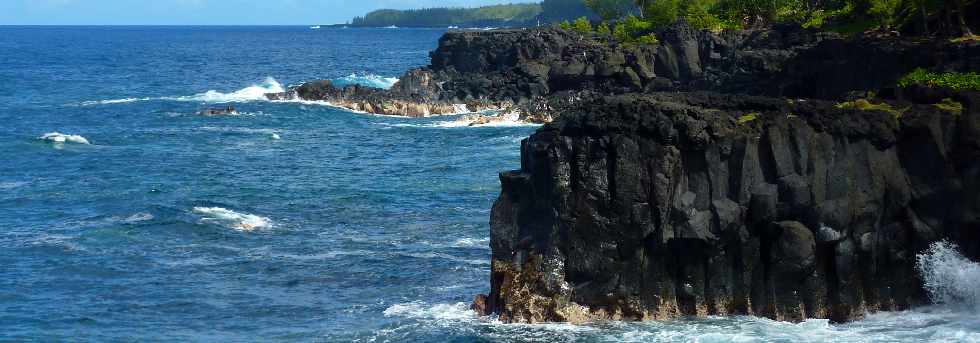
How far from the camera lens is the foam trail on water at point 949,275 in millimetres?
31750

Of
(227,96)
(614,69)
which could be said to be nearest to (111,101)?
(227,96)

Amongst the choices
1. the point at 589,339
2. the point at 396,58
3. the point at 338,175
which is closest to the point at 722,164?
the point at 589,339

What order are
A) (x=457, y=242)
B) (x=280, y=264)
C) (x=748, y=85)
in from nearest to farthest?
(x=280, y=264), (x=457, y=242), (x=748, y=85)

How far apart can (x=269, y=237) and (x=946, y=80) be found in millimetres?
23996

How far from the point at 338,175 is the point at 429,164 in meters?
5.72

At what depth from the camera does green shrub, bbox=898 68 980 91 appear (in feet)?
119

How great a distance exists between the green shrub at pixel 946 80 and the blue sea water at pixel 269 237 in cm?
690

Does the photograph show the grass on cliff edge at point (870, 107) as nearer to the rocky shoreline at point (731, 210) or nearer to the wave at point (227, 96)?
the rocky shoreline at point (731, 210)

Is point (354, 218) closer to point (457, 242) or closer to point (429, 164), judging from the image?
point (457, 242)

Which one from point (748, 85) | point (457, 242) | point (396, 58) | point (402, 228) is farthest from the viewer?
point (396, 58)

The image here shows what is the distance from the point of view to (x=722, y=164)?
1272 inches

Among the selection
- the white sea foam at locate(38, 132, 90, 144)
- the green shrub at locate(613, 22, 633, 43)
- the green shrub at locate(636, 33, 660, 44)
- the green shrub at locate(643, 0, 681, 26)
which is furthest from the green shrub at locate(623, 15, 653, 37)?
the white sea foam at locate(38, 132, 90, 144)

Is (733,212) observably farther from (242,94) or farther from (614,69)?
(242,94)

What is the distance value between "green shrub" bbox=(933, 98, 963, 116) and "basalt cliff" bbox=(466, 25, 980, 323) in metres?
0.15
